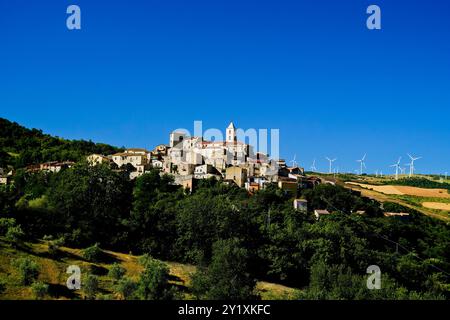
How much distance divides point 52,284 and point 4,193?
1603 centimetres

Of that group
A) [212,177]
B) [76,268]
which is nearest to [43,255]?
[76,268]

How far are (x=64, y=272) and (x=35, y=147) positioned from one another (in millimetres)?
69155

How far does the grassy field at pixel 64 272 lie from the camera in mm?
25750

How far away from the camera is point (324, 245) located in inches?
1592

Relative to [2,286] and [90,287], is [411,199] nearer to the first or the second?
[90,287]

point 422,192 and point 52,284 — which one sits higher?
point 422,192

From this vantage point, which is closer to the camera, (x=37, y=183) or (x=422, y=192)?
(x=37, y=183)

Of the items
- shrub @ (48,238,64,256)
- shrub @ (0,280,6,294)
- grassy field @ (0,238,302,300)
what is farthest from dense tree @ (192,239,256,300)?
shrub @ (48,238,64,256)

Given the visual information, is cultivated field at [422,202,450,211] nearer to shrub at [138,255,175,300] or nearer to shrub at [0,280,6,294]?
shrub at [138,255,175,300]

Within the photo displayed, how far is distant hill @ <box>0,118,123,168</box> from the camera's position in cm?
8138

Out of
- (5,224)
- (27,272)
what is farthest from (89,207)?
(27,272)
